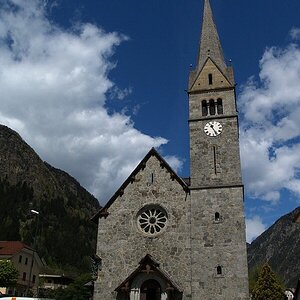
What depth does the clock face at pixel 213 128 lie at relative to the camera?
120 feet

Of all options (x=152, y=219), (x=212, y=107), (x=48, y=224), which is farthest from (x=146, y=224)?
(x=48, y=224)

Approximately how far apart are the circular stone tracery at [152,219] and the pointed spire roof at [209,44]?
1502 centimetres

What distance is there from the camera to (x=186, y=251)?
32594mm

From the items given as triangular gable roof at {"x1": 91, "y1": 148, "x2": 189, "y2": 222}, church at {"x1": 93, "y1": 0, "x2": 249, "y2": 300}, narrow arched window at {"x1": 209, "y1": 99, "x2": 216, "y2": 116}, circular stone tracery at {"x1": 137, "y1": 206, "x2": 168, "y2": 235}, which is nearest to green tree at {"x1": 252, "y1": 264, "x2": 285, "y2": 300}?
church at {"x1": 93, "y1": 0, "x2": 249, "y2": 300}

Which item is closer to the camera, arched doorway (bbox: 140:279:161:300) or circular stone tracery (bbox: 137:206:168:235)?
arched doorway (bbox: 140:279:161:300)

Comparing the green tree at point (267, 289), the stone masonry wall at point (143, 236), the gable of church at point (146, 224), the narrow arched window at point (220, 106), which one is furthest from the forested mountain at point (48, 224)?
the narrow arched window at point (220, 106)

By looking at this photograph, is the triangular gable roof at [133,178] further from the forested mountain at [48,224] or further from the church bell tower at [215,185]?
the forested mountain at [48,224]

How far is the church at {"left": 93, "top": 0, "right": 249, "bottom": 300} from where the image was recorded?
3147 centimetres

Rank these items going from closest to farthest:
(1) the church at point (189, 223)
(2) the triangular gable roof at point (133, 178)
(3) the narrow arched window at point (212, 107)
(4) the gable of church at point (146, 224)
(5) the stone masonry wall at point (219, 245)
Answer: (5) the stone masonry wall at point (219, 245) → (1) the church at point (189, 223) → (4) the gable of church at point (146, 224) → (2) the triangular gable roof at point (133, 178) → (3) the narrow arched window at point (212, 107)

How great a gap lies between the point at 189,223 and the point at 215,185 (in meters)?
3.85

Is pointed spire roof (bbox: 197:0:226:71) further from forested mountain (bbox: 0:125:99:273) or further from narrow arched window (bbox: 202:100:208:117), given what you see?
forested mountain (bbox: 0:125:99:273)

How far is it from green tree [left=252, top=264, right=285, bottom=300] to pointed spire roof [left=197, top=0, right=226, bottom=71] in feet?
116

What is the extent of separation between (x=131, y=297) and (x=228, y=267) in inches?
307

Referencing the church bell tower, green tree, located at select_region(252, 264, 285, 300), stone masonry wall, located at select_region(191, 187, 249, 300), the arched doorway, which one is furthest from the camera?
green tree, located at select_region(252, 264, 285, 300)
